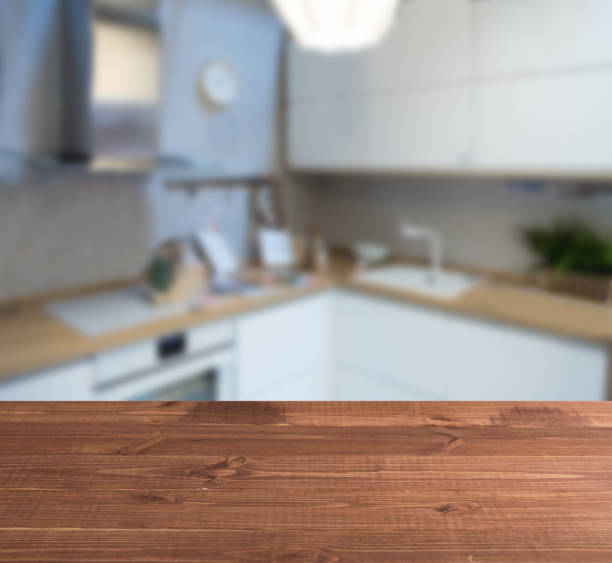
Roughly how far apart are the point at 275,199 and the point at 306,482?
2.56 metres

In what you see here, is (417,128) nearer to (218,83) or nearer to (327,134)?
(327,134)

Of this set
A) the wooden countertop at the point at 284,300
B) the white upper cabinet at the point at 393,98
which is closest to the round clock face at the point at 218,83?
the white upper cabinet at the point at 393,98

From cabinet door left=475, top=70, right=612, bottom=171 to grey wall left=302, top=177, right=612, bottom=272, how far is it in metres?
0.42

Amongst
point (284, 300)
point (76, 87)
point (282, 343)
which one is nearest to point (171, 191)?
point (76, 87)

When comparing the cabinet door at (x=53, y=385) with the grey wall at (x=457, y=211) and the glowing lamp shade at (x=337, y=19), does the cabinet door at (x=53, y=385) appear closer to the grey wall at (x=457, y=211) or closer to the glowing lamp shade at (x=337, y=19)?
the glowing lamp shade at (x=337, y=19)

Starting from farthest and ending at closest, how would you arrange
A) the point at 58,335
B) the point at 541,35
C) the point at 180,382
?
the point at 180,382 < the point at 541,35 < the point at 58,335

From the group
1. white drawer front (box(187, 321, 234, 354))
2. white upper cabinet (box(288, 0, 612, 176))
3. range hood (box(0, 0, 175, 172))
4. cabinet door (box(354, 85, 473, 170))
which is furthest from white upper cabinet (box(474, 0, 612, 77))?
white drawer front (box(187, 321, 234, 354))

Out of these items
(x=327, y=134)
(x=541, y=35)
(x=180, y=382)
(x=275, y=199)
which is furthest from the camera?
(x=275, y=199)

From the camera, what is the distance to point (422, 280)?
2.52 metres

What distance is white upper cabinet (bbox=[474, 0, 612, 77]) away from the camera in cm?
178

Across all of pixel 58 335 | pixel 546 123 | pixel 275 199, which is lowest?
pixel 58 335

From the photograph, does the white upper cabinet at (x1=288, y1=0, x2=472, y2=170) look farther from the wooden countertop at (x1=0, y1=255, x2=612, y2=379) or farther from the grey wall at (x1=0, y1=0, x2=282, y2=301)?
the wooden countertop at (x1=0, y1=255, x2=612, y2=379)

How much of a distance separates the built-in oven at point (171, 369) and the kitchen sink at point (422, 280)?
0.76 metres

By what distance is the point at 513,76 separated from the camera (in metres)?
1.98
